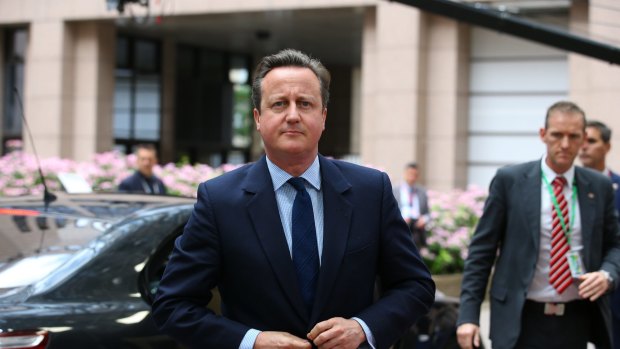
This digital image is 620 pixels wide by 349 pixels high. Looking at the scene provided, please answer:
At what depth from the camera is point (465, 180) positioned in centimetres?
1997

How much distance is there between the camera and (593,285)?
4707mm

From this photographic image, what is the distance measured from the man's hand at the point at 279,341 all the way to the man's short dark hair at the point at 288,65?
719mm

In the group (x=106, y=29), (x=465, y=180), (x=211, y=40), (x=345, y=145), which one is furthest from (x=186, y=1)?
(x=345, y=145)

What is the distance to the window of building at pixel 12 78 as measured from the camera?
25297mm

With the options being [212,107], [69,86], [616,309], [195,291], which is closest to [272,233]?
[195,291]

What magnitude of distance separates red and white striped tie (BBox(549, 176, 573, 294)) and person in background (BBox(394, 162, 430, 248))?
28.5ft

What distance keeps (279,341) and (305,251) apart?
0.30m

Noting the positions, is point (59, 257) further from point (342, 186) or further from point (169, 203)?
point (342, 186)

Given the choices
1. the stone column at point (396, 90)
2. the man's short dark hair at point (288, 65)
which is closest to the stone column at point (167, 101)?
the stone column at point (396, 90)

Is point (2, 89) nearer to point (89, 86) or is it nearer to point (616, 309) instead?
point (89, 86)

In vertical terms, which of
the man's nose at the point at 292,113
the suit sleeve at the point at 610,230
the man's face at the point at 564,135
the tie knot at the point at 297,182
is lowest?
the suit sleeve at the point at 610,230

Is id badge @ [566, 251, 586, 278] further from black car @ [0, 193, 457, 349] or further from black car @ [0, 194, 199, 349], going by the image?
black car @ [0, 194, 199, 349]

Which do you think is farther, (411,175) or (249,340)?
(411,175)

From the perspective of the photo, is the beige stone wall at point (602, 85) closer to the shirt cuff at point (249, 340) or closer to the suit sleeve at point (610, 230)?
the suit sleeve at point (610, 230)
